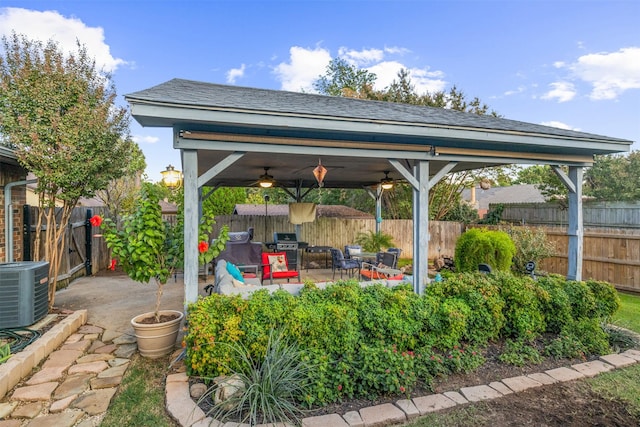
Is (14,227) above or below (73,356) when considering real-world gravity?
above

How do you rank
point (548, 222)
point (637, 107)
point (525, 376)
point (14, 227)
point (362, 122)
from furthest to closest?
point (548, 222)
point (637, 107)
point (14, 227)
point (362, 122)
point (525, 376)

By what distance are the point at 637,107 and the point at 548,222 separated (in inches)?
188

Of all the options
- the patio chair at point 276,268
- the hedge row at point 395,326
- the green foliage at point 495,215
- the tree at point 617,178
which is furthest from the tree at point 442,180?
the hedge row at point 395,326

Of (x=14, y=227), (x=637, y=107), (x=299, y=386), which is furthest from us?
(x=637, y=107)

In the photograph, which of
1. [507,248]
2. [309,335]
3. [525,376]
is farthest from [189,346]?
[507,248]

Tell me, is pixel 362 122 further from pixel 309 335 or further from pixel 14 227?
pixel 14 227

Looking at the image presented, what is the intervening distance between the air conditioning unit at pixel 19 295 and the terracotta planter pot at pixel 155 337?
1.41m

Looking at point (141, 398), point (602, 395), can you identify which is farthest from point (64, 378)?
point (602, 395)

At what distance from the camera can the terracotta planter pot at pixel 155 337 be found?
3.57m

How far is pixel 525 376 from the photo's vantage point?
3314mm

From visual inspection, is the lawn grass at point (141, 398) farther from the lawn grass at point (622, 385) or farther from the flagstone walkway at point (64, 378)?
the lawn grass at point (622, 385)

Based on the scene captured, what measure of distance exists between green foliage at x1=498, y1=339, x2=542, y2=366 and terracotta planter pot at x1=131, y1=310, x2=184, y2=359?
11.7 ft

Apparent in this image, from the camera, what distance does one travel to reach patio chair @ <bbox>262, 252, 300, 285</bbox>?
249 inches

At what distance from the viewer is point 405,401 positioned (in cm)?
282
